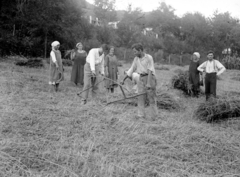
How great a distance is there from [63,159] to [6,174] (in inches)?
25.8

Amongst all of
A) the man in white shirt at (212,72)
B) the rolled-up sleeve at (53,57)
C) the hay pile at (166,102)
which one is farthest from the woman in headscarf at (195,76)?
the rolled-up sleeve at (53,57)

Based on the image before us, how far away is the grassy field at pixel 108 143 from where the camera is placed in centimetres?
312

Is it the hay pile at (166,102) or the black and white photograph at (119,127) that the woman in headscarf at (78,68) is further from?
the hay pile at (166,102)

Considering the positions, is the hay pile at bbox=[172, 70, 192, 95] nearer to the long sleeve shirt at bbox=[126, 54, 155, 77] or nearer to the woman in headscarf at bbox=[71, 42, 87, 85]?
the woman in headscarf at bbox=[71, 42, 87, 85]

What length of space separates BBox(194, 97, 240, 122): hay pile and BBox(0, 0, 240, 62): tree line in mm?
12683

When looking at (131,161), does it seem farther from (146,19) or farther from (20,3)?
(146,19)

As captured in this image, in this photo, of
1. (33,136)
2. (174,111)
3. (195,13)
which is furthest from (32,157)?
(195,13)

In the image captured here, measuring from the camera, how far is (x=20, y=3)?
1575 centimetres

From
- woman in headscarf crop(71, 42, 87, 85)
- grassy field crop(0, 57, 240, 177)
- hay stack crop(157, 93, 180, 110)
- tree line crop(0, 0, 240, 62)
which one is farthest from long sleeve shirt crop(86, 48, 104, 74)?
tree line crop(0, 0, 240, 62)

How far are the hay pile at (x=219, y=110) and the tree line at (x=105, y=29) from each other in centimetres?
1268

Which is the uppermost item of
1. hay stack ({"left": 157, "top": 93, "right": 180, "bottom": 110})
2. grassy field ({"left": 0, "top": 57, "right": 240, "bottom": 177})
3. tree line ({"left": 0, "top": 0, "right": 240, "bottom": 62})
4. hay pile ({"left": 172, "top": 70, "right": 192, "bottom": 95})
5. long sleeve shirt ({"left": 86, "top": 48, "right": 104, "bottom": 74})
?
tree line ({"left": 0, "top": 0, "right": 240, "bottom": 62})

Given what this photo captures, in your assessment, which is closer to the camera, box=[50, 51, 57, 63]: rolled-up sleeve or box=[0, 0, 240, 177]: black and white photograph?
box=[0, 0, 240, 177]: black and white photograph

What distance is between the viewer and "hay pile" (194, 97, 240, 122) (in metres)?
5.45

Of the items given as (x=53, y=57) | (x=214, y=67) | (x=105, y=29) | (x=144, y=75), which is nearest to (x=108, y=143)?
(x=144, y=75)
